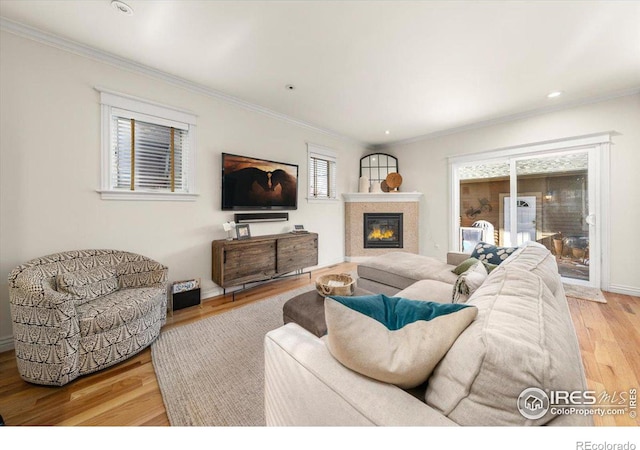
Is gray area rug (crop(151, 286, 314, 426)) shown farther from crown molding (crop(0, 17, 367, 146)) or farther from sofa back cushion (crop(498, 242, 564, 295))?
crown molding (crop(0, 17, 367, 146))

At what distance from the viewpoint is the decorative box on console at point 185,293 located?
2.57 m

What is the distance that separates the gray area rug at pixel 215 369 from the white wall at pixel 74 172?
3.13 feet

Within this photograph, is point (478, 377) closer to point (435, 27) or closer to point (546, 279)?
point (546, 279)

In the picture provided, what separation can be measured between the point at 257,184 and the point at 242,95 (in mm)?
1158

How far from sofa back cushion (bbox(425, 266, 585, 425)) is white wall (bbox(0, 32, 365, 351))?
2928mm

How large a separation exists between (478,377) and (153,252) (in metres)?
3.01

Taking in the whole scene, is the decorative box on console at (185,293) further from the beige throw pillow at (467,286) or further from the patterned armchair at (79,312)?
the beige throw pillow at (467,286)

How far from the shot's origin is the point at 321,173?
4.53m

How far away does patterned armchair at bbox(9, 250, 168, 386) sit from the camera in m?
1.47

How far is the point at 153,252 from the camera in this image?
8.57ft

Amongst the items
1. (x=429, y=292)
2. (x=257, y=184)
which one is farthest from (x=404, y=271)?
(x=257, y=184)
